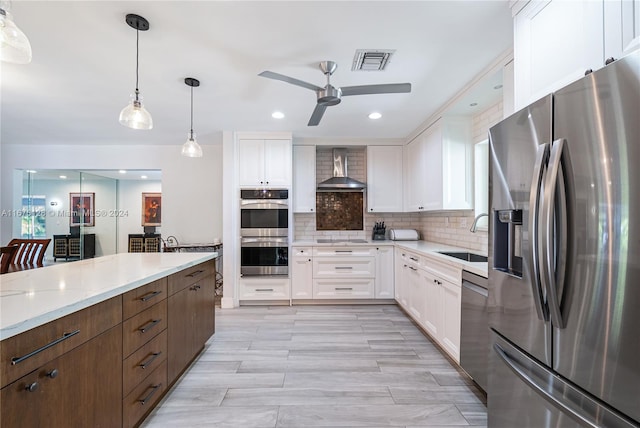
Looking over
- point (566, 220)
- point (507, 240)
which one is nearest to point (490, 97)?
point (507, 240)

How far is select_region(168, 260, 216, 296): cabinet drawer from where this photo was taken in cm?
203

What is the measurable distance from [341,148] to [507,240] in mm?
3404

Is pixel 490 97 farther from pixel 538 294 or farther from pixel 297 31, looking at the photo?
pixel 538 294

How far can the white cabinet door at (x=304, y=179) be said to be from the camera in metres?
4.39

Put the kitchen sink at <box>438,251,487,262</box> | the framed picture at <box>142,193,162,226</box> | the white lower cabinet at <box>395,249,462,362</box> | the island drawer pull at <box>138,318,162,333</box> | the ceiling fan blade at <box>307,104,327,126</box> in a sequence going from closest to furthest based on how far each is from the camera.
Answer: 1. the island drawer pull at <box>138,318,162,333</box>
2. the white lower cabinet at <box>395,249,462,362</box>
3. the ceiling fan blade at <box>307,104,327,126</box>
4. the kitchen sink at <box>438,251,487,262</box>
5. the framed picture at <box>142,193,162,226</box>

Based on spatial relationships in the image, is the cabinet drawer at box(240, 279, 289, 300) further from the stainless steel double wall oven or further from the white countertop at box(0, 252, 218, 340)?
the white countertop at box(0, 252, 218, 340)

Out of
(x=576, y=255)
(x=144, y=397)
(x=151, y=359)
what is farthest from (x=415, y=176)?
(x=144, y=397)

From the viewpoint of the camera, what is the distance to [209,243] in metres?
5.01

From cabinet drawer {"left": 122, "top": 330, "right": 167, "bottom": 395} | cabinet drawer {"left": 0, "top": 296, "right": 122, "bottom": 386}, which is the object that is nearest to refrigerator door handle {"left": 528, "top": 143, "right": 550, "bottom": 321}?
cabinet drawer {"left": 0, "top": 296, "right": 122, "bottom": 386}

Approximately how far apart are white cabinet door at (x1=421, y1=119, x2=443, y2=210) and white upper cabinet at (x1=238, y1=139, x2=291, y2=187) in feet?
6.00

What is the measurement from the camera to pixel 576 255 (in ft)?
3.14

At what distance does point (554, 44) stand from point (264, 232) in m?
3.44

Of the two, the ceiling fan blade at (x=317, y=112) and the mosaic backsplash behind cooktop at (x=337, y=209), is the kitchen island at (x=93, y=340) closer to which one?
the ceiling fan blade at (x=317, y=112)

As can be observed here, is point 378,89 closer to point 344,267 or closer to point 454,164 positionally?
point 454,164
